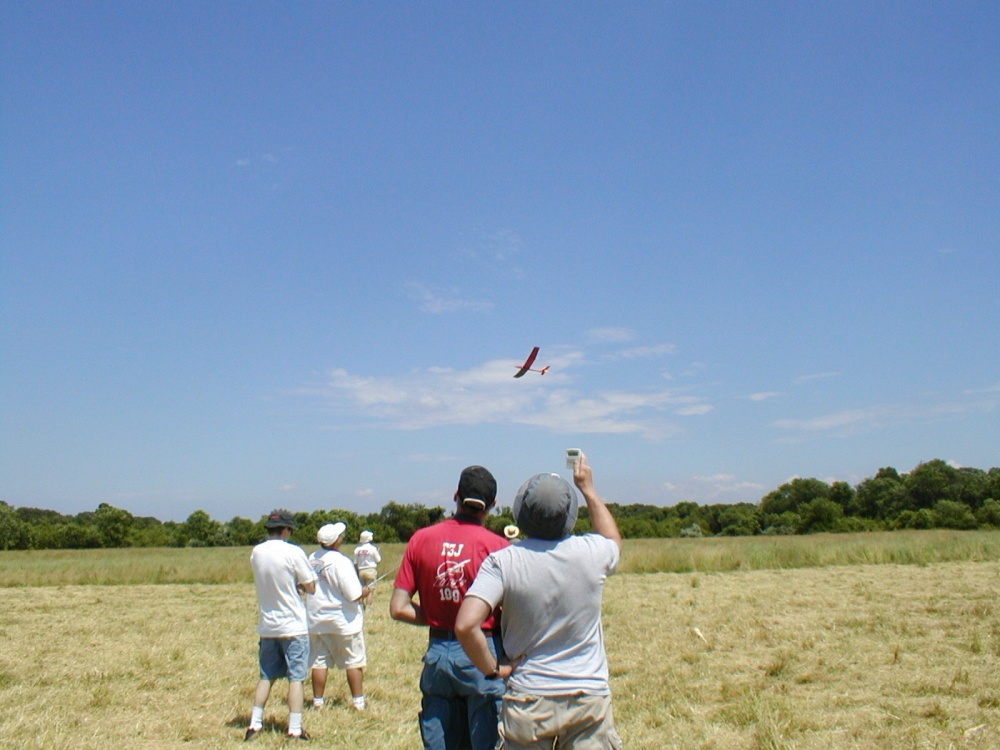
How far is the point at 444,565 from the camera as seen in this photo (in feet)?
12.8

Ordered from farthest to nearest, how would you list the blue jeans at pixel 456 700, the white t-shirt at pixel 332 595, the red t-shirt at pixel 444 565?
the white t-shirt at pixel 332 595 → the red t-shirt at pixel 444 565 → the blue jeans at pixel 456 700

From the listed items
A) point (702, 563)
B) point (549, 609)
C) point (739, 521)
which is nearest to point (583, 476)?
point (549, 609)

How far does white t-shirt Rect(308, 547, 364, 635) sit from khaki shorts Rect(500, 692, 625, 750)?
4.87 m

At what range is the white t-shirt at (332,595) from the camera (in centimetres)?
779

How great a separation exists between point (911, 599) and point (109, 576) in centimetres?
2404

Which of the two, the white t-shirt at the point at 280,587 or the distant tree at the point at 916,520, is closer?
the white t-shirt at the point at 280,587

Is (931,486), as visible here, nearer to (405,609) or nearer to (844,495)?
(844,495)

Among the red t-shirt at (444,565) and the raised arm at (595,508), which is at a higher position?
the raised arm at (595,508)

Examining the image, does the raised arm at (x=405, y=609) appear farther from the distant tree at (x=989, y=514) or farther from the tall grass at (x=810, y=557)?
the distant tree at (x=989, y=514)

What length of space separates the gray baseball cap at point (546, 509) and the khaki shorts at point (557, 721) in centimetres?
65

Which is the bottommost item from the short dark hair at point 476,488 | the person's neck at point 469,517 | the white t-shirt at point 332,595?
the white t-shirt at point 332,595

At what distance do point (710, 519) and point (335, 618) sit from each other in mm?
90992

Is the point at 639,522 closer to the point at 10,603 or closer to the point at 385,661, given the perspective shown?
the point at 10,603

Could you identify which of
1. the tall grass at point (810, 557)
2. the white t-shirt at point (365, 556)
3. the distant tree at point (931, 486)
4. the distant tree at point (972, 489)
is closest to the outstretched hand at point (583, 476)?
the white t-shirt at point (365, 556)
